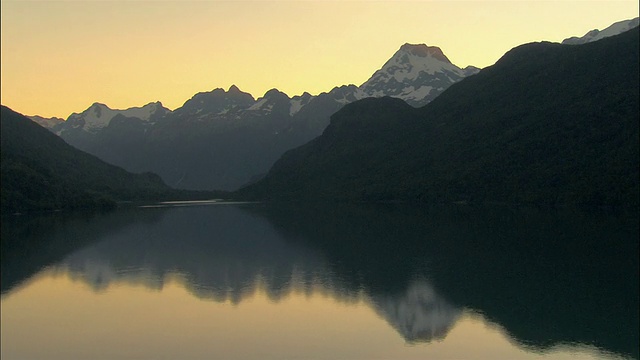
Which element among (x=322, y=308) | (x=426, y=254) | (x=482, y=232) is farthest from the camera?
(x=482, y=232)

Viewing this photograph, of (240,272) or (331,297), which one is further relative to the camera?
(240,272)

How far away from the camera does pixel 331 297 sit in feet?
209

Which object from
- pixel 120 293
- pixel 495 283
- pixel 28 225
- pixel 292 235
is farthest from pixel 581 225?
pixel 28 225

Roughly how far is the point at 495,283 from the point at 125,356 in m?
40.0

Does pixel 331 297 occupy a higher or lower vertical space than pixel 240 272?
lower

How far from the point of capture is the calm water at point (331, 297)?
45.9 meters

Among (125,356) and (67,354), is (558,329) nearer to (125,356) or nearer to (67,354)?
(125,356)

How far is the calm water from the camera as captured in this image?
45.9 meters

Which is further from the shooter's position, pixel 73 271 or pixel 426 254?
pixel 426 254

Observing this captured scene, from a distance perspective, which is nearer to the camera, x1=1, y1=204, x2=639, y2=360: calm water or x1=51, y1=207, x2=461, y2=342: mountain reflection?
x1=1, y1=204, x2=639, y2=360: calm water

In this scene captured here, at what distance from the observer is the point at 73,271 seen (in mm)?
85375

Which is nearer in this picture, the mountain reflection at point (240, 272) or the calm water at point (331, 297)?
the calm water at point (331, 297)

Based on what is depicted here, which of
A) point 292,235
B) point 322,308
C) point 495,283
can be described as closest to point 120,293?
point 322,308

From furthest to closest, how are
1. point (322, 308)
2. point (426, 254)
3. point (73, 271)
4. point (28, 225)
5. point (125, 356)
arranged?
point (28, 225), point (426, 254), point (73, 271), point (322, 308), point (125, 356)
